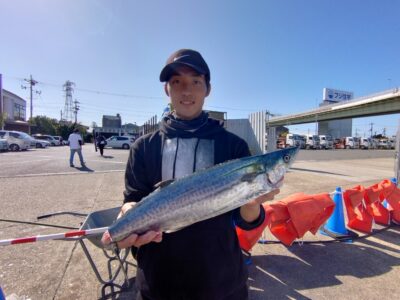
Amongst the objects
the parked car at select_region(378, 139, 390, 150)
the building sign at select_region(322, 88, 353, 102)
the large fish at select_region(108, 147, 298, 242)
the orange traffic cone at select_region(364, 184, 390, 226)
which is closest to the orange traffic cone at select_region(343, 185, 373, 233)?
the orange traffic cone at select_region(364, 184, 390, 226)

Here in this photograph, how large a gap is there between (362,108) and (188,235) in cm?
3811

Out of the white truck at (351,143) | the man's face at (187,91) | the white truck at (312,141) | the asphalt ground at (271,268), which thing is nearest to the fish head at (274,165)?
the man's face at (187,91)

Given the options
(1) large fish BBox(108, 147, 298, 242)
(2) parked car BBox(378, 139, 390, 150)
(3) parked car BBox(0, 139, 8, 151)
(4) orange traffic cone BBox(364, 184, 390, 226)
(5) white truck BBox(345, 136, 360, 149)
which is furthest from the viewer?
(2) parked car BBox(378, 139, 390, 150)

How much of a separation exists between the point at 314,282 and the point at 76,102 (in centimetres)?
9784

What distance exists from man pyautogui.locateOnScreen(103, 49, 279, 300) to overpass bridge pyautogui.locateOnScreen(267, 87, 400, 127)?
14.1 meters

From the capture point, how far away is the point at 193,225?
153 centimetres

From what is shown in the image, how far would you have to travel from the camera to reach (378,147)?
58.1 metres

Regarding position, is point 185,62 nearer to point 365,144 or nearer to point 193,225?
point 193,225

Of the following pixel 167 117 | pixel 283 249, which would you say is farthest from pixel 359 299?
pixel 167 117

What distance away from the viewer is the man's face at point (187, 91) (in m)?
1.66

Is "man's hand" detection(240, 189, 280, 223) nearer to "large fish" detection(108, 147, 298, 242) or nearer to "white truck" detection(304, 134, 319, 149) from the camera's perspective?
"large fish" detection(108, 147, 298, 242)

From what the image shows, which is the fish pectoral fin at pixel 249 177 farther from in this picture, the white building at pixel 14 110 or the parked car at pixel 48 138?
the white building at pixel 14 110

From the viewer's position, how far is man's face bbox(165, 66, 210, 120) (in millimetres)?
1662

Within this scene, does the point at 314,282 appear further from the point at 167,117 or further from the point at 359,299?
the point at 167,117
